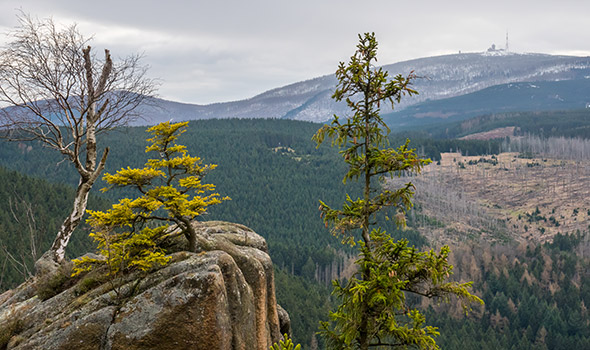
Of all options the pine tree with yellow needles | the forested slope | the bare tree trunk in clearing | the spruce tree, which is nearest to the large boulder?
the pine tree with yellow needles

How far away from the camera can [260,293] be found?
72.3ft

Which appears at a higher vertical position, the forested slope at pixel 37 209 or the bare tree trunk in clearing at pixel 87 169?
the bare tree trunk in clearing at pixel 87 169

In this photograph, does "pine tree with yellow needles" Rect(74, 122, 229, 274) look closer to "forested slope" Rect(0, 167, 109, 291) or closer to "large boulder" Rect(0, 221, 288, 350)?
"large boulder" Rect(0, 221, 288, 350)

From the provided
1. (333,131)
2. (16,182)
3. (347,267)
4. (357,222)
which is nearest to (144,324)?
(357,222)

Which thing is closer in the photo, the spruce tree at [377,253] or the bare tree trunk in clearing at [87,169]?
the spruce tree at [377,253]

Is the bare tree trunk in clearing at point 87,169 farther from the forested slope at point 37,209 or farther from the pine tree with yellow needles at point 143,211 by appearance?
the forested slope at point 37,209

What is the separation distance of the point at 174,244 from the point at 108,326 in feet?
19.1

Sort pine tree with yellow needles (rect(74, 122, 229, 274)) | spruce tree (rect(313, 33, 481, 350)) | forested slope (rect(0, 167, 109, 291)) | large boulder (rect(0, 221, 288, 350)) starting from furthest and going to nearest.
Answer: forested slope (rect(0, 167, 109, 291))
pine tree with yellow needles (rect(74, 122, 229, 274))
large boulder (rect(0, 221, 288, 350))
spruce tree (rect(313, 33, 481, 350))

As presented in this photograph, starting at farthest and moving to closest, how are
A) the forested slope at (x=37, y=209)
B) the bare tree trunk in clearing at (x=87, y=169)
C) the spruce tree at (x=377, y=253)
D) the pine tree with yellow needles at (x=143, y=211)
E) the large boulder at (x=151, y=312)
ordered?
the forested slope at (x=37, y=209) < the bare tree trunk in clearing at (x=87, y=169) < the pine tree with yellow needles at (x=143, y=211) < the large boulder at (x=151, y=312) < the spruce tree at (x=377, y=253)

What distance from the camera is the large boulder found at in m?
16.8

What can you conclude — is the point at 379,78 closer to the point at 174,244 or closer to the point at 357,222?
the point at 357,222

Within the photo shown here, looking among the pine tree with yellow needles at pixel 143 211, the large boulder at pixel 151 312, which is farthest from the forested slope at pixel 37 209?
the pine tree with yellow needles at pixel 143 211

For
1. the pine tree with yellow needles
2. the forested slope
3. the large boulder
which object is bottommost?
the forested slope

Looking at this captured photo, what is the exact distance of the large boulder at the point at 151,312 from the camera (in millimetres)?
16797
